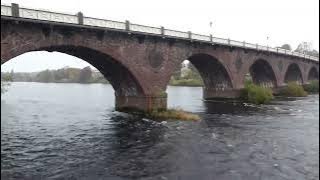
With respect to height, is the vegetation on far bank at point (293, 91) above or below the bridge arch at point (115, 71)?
below

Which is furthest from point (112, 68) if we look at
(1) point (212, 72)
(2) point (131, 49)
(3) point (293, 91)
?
(3) point (293, 91)

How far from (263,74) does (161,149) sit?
64178 millimetres

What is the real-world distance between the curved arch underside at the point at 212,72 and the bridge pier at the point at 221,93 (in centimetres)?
52

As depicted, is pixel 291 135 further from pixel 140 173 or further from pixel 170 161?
pixel 140 173

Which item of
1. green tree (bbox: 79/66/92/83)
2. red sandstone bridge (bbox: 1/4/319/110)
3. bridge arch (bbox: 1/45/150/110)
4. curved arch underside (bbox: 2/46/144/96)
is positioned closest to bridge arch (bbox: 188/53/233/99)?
red sandstone bridge (bbox: 1/4/319/110)

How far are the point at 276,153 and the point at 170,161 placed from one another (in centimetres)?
706

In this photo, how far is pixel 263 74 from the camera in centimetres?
8500

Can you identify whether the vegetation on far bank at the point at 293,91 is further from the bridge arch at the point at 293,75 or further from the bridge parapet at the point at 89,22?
the bridge arch at the point at 293,75

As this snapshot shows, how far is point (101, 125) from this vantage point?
119 feet

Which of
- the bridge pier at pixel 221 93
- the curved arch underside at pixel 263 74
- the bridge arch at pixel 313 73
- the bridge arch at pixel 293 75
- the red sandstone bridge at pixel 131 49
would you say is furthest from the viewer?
the bridge arch at pixel 313 73

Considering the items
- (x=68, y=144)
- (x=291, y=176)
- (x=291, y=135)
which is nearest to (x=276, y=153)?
(x=291, y=176)

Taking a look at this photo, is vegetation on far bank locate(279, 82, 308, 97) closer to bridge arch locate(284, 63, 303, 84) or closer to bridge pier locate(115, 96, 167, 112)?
bridge arch locate(284, 63, 303, 84)

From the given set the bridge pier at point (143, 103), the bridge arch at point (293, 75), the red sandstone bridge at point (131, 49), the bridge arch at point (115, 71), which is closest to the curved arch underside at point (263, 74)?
the red sandstone bridge at point (131, 49)

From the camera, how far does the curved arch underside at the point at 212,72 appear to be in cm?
6047
